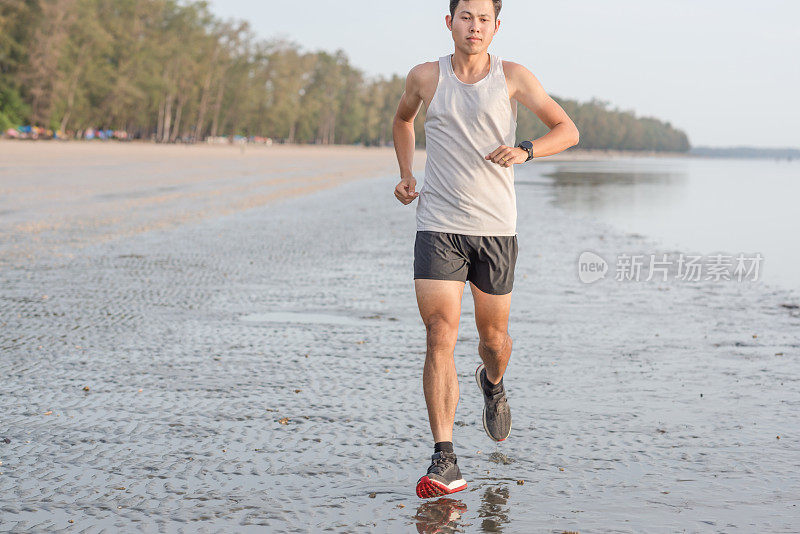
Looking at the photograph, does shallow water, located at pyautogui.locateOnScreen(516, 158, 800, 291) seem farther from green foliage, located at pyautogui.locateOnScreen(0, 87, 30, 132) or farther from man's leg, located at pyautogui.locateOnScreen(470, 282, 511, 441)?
green foliage, located at pyautogui.locateOnScreen(0, 87, 30, 132)

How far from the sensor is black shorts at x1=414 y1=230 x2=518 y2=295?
393cm

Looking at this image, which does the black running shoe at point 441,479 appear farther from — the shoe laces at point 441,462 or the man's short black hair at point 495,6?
the man's short black hair at point 495,6

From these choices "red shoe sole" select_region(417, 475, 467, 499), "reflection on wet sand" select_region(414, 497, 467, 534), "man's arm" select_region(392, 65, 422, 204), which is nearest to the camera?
"reflection on wet sand" select_region(414, 497, 467, 534)

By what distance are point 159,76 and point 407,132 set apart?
10046cm

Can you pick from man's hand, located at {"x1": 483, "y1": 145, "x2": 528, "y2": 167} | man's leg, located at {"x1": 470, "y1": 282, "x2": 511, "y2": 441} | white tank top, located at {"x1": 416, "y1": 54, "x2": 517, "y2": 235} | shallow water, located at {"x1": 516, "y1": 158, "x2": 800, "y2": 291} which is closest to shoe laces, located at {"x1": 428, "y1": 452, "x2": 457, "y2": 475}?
man's leg, located at {"x1": 470, "y1": 282, "x2": 511, "y2": 441}

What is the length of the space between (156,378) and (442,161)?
2.49m

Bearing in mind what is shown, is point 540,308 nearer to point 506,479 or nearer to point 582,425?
point 582,425

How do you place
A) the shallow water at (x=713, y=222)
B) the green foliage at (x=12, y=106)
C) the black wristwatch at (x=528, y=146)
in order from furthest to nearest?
the green foliage at (x=12, y=106), the shallow water at (x=713, y=222), the black wristwatch at (x=528, y=146)

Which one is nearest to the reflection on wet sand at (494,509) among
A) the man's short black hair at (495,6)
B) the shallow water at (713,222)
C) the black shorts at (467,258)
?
the black shorts at (467,258)

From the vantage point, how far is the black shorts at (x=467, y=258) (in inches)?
155

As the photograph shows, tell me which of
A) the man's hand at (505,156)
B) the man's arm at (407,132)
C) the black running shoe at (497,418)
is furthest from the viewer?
the black running shoe at (497,418)

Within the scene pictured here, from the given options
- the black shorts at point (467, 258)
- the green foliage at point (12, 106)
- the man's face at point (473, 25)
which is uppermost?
the green foliage at point (12, 106)

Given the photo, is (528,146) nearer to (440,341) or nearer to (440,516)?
(440,341)

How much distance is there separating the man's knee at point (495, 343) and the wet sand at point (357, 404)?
44 cm
